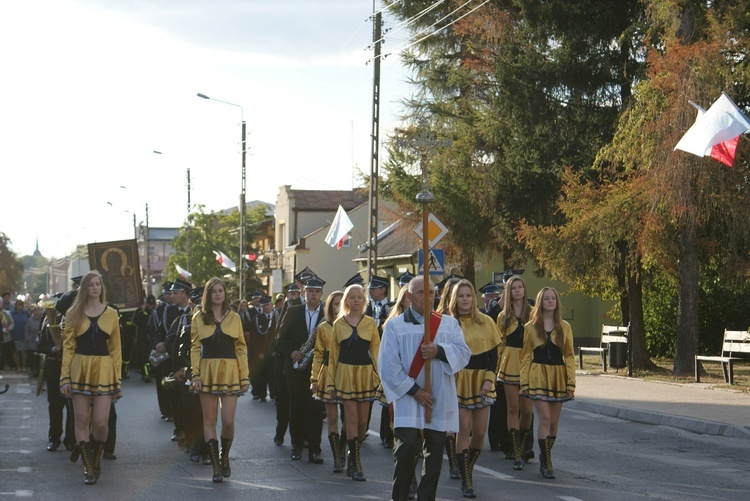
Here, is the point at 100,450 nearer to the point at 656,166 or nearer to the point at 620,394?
the point at 620,394

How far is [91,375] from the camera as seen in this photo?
10398 mm

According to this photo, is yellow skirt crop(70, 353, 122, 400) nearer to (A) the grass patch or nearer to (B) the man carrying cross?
(B) the man carrying cross

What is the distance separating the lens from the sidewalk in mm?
15297

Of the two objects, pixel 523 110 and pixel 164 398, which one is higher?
pixel 523 110

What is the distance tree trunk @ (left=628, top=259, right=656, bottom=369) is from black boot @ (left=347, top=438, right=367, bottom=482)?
17.4m

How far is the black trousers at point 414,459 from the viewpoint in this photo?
7.73m

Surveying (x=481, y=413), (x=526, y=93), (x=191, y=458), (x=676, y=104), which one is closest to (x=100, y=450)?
(x=191, y=458)

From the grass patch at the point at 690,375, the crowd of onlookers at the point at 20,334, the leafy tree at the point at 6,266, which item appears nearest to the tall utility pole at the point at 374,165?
the grass patch at the point at 690,375

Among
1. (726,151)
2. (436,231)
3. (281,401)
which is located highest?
(726,151)

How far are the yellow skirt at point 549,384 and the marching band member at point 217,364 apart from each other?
2720 mm

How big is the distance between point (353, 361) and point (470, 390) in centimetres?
140

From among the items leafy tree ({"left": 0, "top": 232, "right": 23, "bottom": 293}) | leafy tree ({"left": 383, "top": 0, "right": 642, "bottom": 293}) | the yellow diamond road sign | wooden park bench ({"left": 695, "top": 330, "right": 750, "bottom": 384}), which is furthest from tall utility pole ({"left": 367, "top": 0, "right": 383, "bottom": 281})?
leafy tree ({"left": 0, "top": 232, "right": 23, "bottom": 293})

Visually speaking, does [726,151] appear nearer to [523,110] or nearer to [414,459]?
[523,110]

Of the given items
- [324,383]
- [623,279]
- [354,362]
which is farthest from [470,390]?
[623,279]
